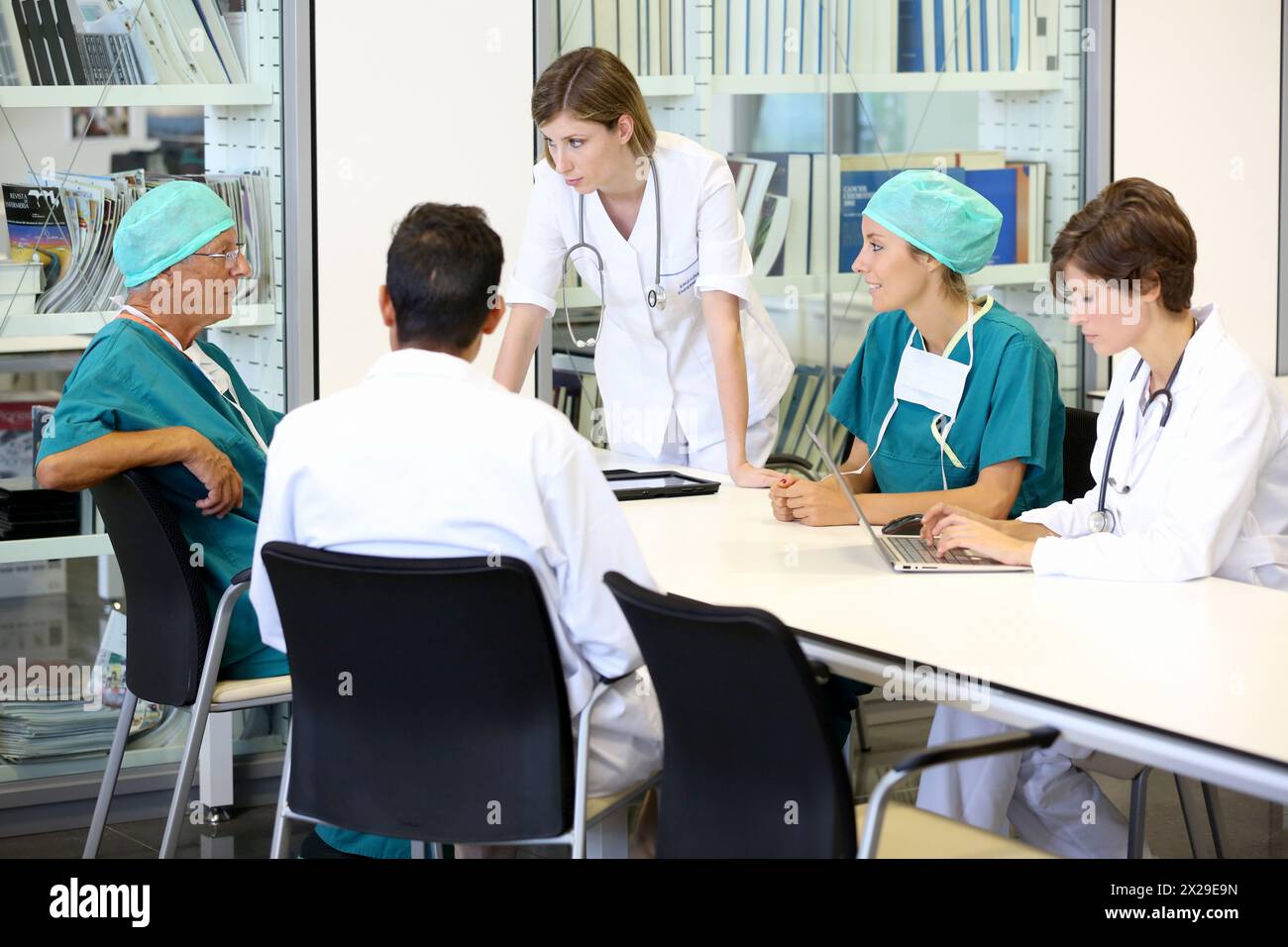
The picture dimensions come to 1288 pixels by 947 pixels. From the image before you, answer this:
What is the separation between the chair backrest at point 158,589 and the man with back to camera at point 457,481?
454mm

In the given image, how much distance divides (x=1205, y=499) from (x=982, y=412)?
62 centimetres

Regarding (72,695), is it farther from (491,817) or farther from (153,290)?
(491,817)

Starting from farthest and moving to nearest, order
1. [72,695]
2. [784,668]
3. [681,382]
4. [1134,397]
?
[72,695] < [681,382] < [1134,397] < [784,668]

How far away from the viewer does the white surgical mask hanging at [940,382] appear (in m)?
2.71

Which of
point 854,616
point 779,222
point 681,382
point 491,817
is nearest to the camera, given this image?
point 491,817

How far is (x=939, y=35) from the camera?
13.4 feet

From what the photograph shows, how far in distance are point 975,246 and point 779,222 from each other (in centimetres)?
135

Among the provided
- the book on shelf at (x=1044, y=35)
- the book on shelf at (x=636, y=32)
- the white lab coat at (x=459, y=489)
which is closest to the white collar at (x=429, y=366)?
the white lab coat at (x=459, y=489)

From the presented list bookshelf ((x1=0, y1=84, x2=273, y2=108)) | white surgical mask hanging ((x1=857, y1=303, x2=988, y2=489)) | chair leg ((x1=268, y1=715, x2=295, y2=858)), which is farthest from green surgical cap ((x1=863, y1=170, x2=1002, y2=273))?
bookshelf ((x1=0, y1=84, x2=273, y2=108))

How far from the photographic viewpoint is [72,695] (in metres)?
3.43

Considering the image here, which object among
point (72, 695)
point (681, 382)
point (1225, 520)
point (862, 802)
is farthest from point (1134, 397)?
point (72, 695)

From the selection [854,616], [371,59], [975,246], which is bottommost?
[854,616]

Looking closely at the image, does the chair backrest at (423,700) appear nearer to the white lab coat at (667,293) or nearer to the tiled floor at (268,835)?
the tiled floor at (268,835)
